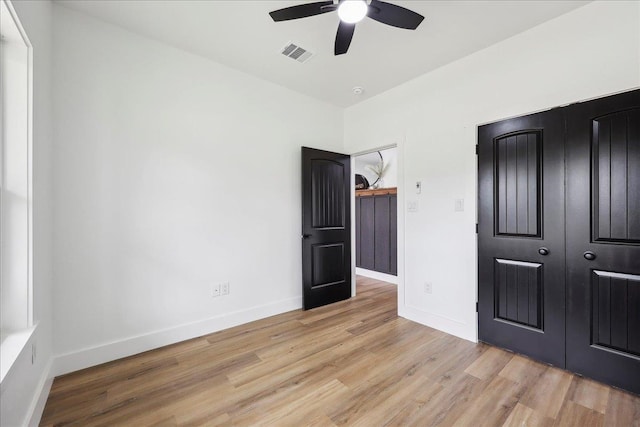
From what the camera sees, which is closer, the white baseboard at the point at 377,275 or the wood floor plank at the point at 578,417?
the wood floor plank at the point at 578,417

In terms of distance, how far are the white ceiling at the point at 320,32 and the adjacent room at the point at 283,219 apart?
0.8 inches

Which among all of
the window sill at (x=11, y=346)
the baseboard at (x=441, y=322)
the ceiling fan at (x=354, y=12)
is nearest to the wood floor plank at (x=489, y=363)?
the baseboard at (x=441, y=322)

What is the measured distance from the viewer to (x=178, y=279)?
8.34 feet

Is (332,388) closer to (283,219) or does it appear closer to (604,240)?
(283,219)

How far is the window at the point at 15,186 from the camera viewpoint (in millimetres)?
1438

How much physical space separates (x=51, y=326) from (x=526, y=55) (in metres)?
4.29

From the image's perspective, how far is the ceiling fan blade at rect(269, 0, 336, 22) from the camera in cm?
167

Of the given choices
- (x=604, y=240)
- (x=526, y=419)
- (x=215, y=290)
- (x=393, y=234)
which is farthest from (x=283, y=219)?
(x=604, y=240)

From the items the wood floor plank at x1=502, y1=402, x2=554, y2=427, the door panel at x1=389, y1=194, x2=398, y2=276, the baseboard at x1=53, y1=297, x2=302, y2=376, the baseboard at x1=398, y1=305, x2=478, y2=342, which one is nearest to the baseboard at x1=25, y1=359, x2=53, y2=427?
the baseboard at x1=53, y1=297, x2=302, y2=376

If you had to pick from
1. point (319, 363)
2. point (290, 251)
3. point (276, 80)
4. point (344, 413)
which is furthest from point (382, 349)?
point (276, 80)

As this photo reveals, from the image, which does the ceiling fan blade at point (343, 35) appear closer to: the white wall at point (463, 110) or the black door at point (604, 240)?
the white wall at point (463, 110)

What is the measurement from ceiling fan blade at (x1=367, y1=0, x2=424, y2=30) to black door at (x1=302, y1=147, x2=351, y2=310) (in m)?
1.75

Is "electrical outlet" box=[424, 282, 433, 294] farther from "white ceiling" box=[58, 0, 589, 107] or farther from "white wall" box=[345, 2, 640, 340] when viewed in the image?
"white ceiling" box=[58, 0, 589, 107]

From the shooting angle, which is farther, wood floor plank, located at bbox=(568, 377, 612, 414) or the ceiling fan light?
wood floor plank, located at bbox=(568, 377, 612, 414)
